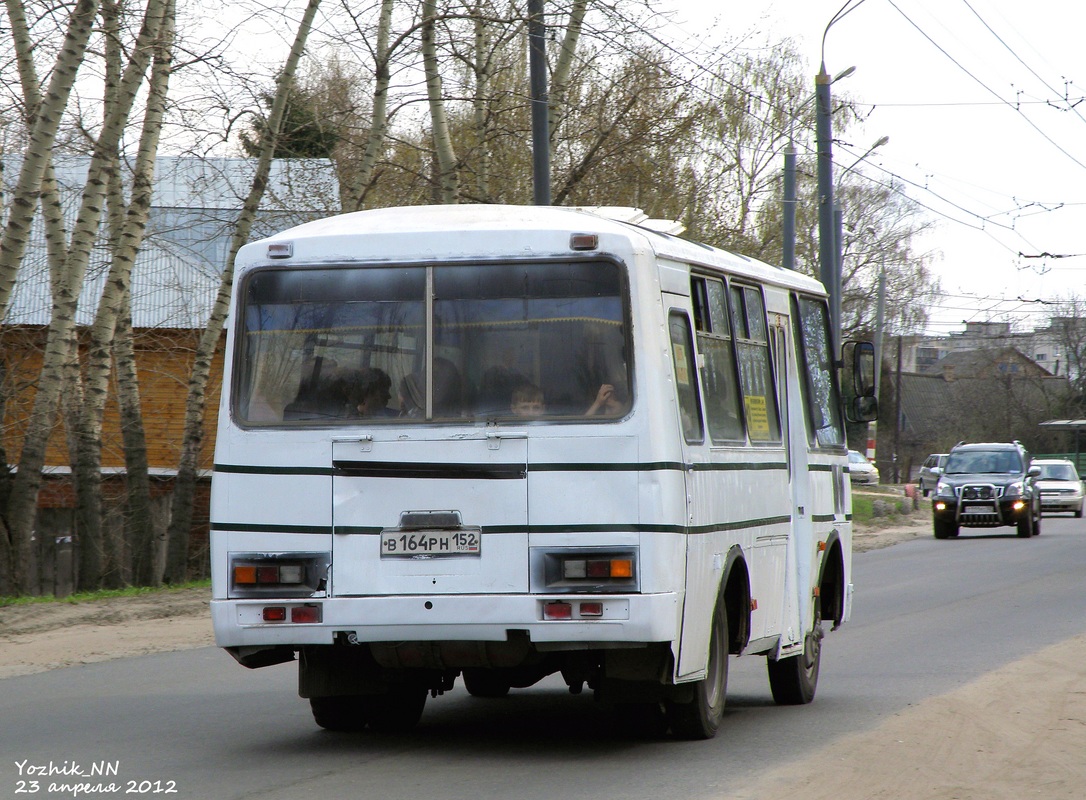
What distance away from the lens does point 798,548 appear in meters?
10.1

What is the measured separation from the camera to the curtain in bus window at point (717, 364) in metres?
8.34

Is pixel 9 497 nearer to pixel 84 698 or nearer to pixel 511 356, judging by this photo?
pixel 84 698

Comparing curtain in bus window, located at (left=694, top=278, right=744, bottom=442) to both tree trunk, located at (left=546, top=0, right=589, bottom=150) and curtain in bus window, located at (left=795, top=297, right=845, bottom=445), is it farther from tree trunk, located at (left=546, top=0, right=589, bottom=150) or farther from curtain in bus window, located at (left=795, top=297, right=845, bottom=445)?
tree trunk, located at (left=546, top=0, right=589, bottom=150)

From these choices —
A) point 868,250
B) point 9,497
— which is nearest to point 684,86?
point 9,497


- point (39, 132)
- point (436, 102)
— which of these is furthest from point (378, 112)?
point (39, 132)

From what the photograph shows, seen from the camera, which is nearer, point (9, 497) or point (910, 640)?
point (910, 640)

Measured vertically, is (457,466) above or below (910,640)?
above

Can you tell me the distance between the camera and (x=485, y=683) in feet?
31.7

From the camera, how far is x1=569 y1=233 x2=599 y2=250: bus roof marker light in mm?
7562

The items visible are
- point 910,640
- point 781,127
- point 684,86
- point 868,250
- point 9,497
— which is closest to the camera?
point 910,640

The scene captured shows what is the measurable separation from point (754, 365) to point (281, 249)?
9.91 ft

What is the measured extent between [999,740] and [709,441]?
2.25 metres

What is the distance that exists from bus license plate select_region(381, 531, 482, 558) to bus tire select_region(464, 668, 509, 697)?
1.30 meters

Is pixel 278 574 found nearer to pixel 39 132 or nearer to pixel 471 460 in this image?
pixel 471 460
